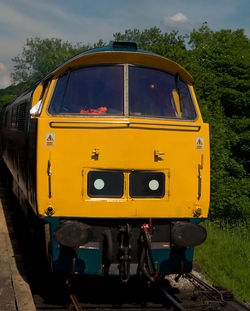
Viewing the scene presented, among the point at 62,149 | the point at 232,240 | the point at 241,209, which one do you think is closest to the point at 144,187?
the point at 62,149

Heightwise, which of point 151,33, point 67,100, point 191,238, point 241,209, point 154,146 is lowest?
point 241,209

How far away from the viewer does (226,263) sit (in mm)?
8469

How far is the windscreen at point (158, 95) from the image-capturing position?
214 inches

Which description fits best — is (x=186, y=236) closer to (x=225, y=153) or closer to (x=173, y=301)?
(x=173, y=301)

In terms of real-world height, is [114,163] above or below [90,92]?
below

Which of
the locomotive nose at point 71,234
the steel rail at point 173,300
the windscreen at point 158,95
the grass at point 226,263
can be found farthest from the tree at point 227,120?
the locomotive nose at point 71,234

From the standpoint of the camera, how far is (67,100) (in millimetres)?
5387

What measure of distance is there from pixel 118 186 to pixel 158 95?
139 centimetres

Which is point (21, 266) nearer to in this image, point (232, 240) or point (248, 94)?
point (232, 240)

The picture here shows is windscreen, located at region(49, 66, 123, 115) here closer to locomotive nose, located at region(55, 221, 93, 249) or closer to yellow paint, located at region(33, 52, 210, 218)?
yellow paint, located at region(33, 52, 210, 218)

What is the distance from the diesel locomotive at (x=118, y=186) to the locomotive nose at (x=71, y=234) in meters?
0.01

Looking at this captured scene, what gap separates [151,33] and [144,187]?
55.2 metres

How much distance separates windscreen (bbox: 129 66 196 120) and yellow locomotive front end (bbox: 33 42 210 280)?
13 centimetres

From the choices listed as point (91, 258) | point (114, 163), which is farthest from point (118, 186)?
point (91, 258)
